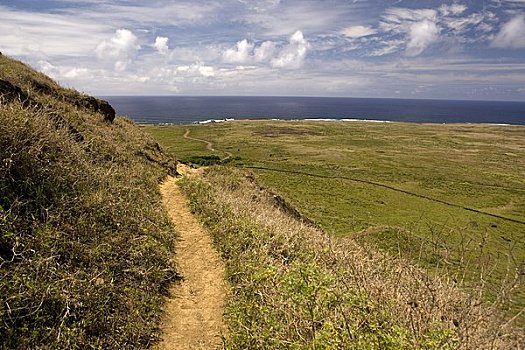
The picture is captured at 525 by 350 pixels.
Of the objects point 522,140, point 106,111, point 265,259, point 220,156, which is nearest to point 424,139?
point 522,140

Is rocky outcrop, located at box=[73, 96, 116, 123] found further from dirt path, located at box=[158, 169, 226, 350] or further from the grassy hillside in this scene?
dirt path, located at box=[158, 169, 226, 350]

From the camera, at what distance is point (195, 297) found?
1054 centimetres

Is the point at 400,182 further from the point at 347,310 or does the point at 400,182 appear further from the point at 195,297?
the point at 347,310

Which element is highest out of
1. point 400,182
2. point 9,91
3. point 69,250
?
point 9,91

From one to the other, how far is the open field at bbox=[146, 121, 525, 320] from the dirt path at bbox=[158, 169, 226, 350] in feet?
21.5

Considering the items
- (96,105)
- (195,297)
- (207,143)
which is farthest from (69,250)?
(207,143)

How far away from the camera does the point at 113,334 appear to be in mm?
7785

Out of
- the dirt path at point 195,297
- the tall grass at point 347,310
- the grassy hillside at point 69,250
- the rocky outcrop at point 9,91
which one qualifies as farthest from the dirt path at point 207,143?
the tall grass at point 347,310

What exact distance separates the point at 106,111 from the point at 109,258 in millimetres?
19982

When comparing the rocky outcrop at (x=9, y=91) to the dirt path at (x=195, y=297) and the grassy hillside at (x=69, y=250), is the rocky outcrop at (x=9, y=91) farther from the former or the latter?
the dirt path at (x=195, y=297)

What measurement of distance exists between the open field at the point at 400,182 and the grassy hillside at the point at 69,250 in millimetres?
8080

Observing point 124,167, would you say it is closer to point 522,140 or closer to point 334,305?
point 334,305

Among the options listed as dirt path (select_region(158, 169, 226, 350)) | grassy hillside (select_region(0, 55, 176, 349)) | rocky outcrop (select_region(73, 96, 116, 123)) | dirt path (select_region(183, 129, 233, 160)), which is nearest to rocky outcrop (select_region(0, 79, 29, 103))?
grassy hillside (select_region(0, 55, 176, 349))

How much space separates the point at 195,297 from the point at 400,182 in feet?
206
